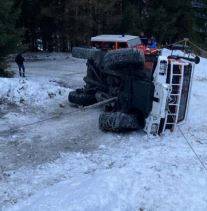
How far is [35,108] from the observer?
54.0ft

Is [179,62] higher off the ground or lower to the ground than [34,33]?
higher

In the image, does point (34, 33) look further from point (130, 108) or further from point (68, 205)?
point (68, 205)

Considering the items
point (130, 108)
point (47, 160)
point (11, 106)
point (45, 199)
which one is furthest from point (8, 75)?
point (45, 199)

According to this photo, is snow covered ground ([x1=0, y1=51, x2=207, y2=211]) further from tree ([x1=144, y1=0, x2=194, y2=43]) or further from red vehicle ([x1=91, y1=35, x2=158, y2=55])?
tree ([x1=144, y1=0, x2=194, y2=43])

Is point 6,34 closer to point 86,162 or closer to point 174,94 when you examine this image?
point 174,94

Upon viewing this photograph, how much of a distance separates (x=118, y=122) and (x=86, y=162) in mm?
2218

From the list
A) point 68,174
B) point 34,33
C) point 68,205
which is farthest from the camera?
point 34,33

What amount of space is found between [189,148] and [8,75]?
1230 centimetres

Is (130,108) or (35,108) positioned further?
(35,108)

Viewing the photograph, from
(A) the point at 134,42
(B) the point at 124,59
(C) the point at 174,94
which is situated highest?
(B) the point at 124,59

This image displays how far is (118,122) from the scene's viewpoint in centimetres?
1341

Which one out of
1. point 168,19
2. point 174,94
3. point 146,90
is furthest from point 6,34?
point 168,19

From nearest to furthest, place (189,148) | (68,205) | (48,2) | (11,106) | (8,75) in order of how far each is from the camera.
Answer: (68,205) → (189,148) → (11,106) → (8,75) → (48,2)

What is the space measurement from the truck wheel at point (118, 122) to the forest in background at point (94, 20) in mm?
16451
